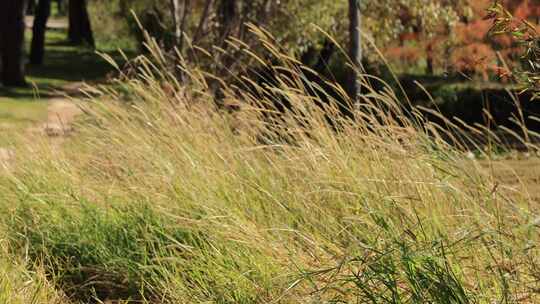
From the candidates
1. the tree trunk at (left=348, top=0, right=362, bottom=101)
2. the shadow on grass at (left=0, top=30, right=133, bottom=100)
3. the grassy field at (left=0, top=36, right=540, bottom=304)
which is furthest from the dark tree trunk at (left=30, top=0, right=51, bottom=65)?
the grassy field at (left=0, top=36, right=540, bottom=304)

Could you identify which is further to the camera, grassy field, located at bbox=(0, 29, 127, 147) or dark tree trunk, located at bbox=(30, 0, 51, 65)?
dark tree trunk, located at bbox=(30, 0, 51, 65)

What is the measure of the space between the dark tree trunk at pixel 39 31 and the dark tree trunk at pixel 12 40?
5566 millimetres

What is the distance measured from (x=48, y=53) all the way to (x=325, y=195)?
30.9 meters

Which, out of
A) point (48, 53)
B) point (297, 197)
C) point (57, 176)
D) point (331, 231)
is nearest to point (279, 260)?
point (331, 231)

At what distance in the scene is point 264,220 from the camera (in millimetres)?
5480

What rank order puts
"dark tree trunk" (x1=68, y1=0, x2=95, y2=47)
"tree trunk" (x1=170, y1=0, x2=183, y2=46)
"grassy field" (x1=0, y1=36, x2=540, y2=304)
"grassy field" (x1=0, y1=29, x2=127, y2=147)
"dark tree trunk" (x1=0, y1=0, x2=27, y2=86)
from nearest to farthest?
"grassy field" (x1=0, y1=36, x2=540, y2=304)
"tree trunk" (x1=170, y1=0, x2=183, y2=46)
"grassy field" (x1=0, y1=29, x2=127, y2=147)
"dark tree trunk" (x1=0, y1=0, x2=27, y2=86)
"dark tree trunk" (x1=68, y1=0, x2=95, y2=47)

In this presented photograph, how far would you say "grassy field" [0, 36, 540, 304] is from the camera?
14.1 ft

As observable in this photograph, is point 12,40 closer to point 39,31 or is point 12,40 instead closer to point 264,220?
point 39,31

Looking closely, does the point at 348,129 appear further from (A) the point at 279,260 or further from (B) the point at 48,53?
(B) the point at 48,53

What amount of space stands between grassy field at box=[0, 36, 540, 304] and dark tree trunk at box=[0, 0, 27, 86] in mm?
17102

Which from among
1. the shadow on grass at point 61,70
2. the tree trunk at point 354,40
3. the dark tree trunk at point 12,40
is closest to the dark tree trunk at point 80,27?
the shadow on grass at point 61,70

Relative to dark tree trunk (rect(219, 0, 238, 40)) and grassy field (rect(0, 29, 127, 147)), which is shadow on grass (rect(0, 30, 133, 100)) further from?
dark tree trunk (rect(219, 0, 238, 40))

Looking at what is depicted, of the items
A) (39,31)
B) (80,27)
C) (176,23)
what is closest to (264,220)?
(176,23)

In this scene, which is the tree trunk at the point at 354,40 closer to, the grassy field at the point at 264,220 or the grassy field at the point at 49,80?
the grassy field at the point at 49,80
